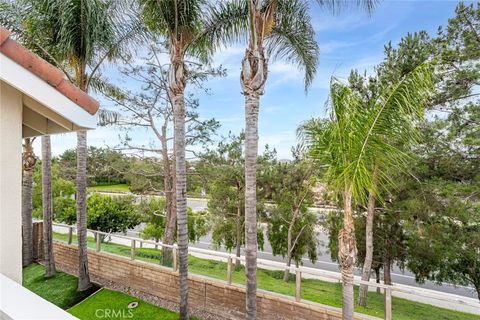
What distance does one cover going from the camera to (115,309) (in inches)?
295

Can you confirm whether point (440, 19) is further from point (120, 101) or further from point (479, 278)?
point (120, 101)

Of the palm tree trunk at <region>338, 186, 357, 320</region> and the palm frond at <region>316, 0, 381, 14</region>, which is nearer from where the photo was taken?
the palm tree trunk at <region>338, 186, 357, 320</region>

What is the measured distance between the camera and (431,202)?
30.3ft

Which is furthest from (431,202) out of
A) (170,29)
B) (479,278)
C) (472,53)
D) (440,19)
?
(170,29)

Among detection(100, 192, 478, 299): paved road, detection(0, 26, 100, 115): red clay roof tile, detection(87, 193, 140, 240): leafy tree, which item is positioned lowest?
detection(100, 192, 478, 299): paved road

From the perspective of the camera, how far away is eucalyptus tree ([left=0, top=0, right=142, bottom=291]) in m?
7.70

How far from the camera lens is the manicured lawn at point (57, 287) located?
8.09 m

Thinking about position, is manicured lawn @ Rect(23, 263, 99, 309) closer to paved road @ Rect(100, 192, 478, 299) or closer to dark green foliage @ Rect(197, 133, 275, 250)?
dark green foliage @ Rect(197, 133, 275, 250)

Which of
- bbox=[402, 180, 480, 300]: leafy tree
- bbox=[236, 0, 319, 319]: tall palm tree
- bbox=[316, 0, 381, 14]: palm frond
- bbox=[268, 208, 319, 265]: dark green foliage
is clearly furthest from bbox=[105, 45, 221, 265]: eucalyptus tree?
bbox=[402, 180, 480, 300]: leafy tree

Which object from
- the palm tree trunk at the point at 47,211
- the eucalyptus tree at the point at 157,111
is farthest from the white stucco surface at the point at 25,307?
the eucalyptus tree at the point at 157,111

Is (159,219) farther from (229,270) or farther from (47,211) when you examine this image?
(229,270)

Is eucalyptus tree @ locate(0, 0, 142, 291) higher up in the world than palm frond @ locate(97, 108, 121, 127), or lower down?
higher up

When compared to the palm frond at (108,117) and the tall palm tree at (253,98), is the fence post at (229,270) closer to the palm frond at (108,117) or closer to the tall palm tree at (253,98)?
the tall palm tree at (253,98)

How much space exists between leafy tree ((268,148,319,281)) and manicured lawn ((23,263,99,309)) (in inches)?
326
